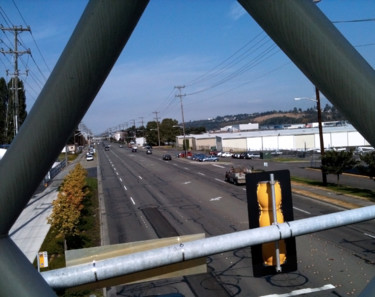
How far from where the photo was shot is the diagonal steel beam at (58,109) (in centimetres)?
119

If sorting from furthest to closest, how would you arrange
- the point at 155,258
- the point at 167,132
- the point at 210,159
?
1. the point at 167,132
2. the point at 210,159
3. the point at 155,258

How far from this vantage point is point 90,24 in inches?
47.0

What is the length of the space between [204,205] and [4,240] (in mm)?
26795

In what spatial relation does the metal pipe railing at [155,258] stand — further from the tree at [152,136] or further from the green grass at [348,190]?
the tree at [152,136]

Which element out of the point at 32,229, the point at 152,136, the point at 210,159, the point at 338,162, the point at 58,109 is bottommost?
the point at 32,229

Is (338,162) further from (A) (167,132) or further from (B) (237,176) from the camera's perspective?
(A) (167,132)

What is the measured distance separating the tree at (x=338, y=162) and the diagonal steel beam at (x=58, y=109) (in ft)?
106

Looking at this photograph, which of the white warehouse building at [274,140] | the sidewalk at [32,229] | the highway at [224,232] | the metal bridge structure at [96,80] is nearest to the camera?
the metal bridge structure at [96,80]

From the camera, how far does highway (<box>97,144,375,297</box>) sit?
11617 millimetres

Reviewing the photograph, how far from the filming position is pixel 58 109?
4.00 ft

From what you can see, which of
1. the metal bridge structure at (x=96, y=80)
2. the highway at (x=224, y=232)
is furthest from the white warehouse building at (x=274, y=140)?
the metal bridge structure at (x=96, y=80)

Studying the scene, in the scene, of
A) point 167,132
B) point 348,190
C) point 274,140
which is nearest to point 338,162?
point 348,190

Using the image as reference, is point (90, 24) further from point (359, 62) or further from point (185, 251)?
point (185, 251)

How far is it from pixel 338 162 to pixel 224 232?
52.3ft
